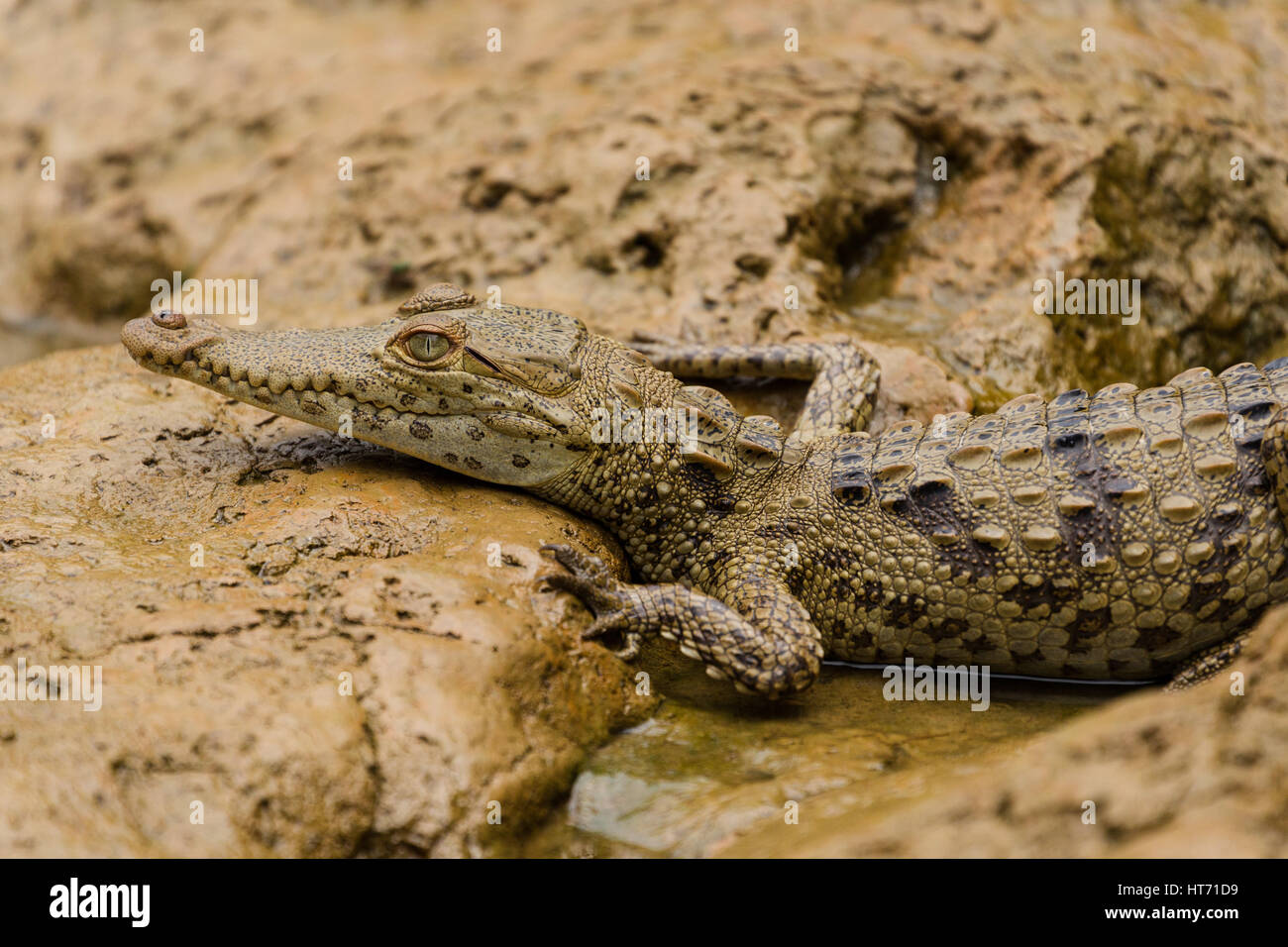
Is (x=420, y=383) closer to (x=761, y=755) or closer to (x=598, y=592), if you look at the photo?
(x=598, y=592)

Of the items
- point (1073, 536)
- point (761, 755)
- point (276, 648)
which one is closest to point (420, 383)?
point (276, 648)

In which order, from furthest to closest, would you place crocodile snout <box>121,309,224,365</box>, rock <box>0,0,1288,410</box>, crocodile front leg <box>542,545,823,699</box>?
rock <box>0,0,1288,410</box>, crocodile snout <box>121,309,224,365</box>, crocodile front leg <box>542,545,823,699</box>

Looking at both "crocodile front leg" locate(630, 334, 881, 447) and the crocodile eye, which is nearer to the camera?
the crocodile eye

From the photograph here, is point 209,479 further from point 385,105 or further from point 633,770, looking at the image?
point 385,105

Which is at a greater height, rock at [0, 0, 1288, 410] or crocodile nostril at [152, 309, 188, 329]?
rock at [0, 0, 1288, 410]

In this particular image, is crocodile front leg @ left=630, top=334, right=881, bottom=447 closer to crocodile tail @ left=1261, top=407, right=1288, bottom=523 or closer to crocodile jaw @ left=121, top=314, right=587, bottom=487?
crocodile jaw @ left=121, top=314, right=587, bottom=487

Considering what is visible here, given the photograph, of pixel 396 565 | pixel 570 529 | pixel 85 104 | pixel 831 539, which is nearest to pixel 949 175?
pixel 831 539

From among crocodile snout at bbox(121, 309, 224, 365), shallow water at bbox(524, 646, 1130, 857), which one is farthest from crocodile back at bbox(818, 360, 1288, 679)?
crocodile snout at bbox(121, 309, 224, 365)
